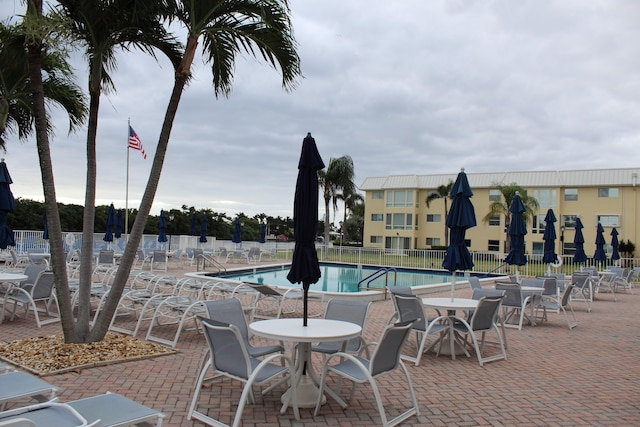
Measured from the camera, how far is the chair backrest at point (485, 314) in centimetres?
630

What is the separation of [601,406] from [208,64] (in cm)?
619

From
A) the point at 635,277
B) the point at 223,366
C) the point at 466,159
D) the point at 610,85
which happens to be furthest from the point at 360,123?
the point at 466,159

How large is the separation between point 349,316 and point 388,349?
1.28m

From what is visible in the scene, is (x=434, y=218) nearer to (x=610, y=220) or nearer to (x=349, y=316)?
(x=610, y=220)

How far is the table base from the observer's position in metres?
4.36

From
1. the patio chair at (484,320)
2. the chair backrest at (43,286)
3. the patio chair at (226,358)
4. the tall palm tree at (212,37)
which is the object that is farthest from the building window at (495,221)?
the patio chair at (226,358)

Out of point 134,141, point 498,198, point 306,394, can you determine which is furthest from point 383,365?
point 498,198

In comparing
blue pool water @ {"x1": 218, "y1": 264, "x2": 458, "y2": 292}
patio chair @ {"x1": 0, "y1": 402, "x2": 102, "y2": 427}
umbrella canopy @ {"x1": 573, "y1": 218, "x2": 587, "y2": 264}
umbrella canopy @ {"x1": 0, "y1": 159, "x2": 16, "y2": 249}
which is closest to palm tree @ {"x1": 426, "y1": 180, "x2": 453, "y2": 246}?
blue pool water @ {"x1": 218, "y1": 264, "x2": 458, "y2": 292}

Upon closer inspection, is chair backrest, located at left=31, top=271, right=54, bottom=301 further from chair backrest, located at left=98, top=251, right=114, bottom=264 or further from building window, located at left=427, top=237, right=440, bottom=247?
building window, located at left=427, top=237, right=440, bottom=247

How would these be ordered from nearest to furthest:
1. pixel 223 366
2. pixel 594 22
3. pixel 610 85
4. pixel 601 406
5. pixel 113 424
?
pixel 113 424 < pixel 223 366 < pixel 601 406 < pixel 594 22 < pixel 610 85

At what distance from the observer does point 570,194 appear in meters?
37.2

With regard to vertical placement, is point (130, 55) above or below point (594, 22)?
below

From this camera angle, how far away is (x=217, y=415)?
4.07 meters

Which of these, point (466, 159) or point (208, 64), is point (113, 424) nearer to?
point (208, 64)
